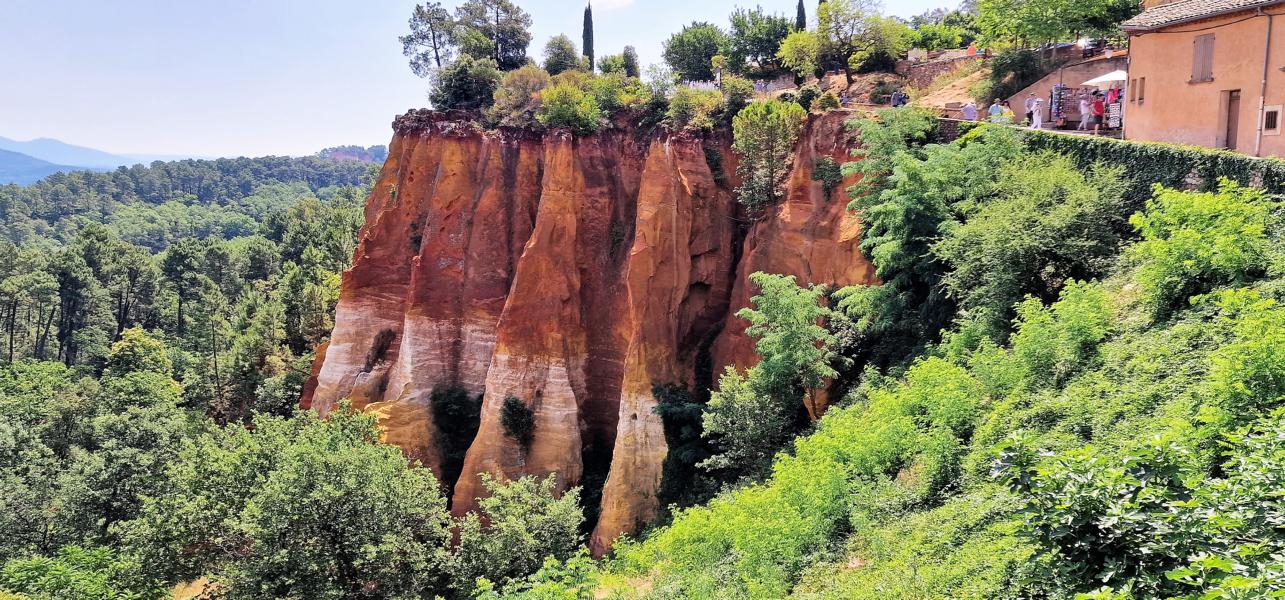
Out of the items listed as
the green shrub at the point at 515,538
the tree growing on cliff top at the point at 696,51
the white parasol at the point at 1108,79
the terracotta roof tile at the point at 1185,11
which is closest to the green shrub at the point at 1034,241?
the terracotta roof tile at the point at 1185,11

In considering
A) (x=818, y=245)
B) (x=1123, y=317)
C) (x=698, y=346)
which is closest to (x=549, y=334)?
(x=698, y=346)

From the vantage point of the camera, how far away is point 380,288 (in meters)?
38.4

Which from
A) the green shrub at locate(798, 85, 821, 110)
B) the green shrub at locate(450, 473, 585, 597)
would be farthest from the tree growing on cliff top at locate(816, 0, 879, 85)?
the green shrub at locate(450, 473, 585, 597)

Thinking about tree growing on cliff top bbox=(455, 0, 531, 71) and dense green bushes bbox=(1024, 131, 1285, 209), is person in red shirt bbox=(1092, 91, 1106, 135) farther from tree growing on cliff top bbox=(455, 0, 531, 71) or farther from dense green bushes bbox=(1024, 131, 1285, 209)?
tree growing on cliff top bbox=(455, 0, 531, 71)

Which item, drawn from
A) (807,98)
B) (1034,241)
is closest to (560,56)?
(807,98)

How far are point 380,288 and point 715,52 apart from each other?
25.4 metres

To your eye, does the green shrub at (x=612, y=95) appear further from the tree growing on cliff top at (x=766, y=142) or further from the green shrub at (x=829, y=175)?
the green shrub at (x=829, y=175)

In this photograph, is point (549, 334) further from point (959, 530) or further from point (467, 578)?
point (959, 530)

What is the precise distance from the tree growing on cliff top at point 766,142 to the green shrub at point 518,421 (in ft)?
35.7

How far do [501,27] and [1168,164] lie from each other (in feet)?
122

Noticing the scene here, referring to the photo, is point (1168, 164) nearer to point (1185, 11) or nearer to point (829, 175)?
point (1185, 11)

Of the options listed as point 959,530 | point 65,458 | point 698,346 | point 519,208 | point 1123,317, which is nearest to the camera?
point 959,530

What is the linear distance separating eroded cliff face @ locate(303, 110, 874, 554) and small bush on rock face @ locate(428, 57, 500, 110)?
4.20 meters

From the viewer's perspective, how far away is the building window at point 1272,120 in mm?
21141
